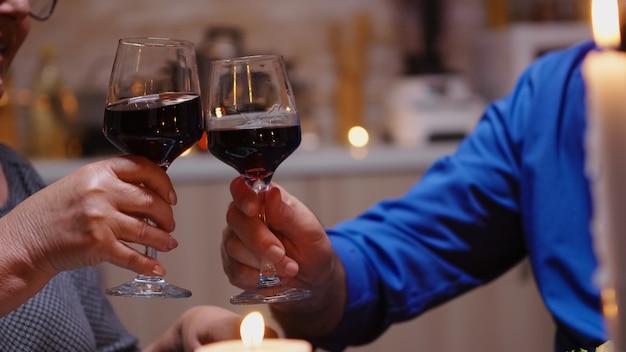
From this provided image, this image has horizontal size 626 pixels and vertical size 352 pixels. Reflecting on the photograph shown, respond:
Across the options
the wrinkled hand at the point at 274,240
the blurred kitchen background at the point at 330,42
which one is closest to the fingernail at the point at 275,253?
the wrinkled hand at the point at 274,240

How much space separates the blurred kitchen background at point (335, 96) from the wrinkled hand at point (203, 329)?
67.1 inches

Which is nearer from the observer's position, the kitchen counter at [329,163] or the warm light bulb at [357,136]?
the kitchen counter at [329,163]

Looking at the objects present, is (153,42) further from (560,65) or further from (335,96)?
(335,96)

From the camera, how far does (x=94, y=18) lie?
11.7ft

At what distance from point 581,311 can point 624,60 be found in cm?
111

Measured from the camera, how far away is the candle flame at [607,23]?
422 mm

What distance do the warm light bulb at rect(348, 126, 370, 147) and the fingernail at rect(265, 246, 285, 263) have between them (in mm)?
2349

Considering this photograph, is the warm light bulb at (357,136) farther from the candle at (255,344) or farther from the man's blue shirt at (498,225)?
the candle at (255,344)

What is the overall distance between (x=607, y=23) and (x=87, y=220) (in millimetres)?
595

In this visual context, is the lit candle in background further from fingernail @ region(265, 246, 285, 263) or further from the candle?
fingernail @ region(265, 246, 285, 263)

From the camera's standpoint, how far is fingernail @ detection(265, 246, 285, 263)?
108 centimetres

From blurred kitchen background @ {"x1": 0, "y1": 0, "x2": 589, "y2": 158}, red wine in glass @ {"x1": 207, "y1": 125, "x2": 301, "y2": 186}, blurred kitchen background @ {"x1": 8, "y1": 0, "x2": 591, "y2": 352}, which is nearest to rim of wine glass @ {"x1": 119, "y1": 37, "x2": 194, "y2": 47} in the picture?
red wine in glass @ {"x1": 207, "y1": 125, "x2": 301, "y2": 186}

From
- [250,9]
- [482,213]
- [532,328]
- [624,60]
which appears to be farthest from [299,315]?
[250,9]

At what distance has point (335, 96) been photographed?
11.9ft
